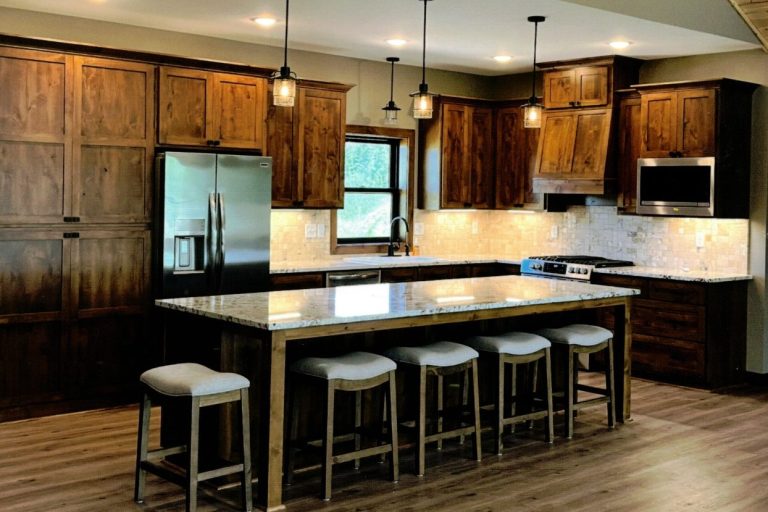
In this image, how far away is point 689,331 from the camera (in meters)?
6.99

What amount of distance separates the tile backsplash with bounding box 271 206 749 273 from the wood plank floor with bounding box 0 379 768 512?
184cm

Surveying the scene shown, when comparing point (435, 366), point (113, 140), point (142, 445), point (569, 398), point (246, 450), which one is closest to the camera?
point (246, 450)

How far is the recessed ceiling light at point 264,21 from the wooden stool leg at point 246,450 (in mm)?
3123

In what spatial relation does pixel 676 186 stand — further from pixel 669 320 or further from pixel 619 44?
pixel 619 44

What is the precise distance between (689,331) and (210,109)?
388 cm

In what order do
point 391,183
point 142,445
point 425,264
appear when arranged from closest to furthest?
point 142,445
point 425,264
point 391,183

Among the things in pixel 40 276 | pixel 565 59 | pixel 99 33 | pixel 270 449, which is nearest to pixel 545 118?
pixel 565 59

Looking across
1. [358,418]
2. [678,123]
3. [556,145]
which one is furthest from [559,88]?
[358,418]

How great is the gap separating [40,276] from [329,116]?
2.64 metres

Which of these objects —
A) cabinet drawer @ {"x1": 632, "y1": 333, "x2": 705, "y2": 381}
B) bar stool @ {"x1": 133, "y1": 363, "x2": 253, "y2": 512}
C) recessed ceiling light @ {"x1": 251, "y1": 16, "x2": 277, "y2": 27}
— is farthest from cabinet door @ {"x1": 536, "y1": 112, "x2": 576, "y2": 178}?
bar stool @ {"x1": 133, "y1": 363, "x2": 253, "y2": 512}

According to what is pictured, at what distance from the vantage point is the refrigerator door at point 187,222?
606 cm

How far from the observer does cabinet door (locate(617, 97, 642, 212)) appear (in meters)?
7.65

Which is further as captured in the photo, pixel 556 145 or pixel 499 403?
pixel 556 145

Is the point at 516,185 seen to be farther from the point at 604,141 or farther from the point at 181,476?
the point at 181,476
